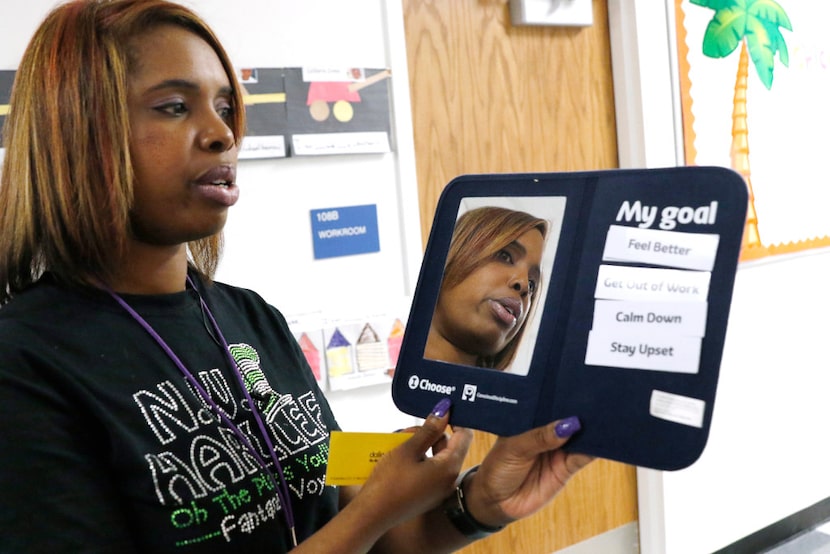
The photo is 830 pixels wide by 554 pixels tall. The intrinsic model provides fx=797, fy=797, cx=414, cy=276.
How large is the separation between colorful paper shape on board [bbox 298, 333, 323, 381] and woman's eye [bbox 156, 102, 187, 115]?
3.32 ft

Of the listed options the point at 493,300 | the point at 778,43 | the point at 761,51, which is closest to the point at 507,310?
the point at 493,300

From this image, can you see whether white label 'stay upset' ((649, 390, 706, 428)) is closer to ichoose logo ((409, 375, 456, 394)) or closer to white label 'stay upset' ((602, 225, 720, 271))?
white label 'stay upset' ((602, 225, 720, 271))

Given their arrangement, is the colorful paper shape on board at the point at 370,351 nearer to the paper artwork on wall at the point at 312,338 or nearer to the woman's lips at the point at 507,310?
the paper artwork on wall at the point at 312,338

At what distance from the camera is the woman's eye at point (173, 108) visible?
34.5 inches

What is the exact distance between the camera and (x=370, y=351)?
6.39 ft

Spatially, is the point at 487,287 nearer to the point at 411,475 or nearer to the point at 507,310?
the point at 507,310

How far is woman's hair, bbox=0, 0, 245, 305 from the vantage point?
0.84m

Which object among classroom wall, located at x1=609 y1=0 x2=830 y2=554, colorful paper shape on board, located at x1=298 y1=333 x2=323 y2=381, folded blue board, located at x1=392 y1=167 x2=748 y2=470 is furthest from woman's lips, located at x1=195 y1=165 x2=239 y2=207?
classroom wall, located at x1=609 y1=0 x2=830 y2=554

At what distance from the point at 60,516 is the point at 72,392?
0.39ft

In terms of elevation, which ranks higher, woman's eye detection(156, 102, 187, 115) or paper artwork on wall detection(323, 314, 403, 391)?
woman's eye detection(156, 102, 187, 115)

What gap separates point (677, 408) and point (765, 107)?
2.15 meters

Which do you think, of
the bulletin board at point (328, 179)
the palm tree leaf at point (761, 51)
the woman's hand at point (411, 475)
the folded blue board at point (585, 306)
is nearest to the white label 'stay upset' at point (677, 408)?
the folded blue board at point (585, 306)

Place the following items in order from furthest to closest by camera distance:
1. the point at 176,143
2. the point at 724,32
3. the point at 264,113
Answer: the point at 724,32, the point at 264,113, the point at 176,143

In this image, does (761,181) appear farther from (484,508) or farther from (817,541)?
(484,508)
